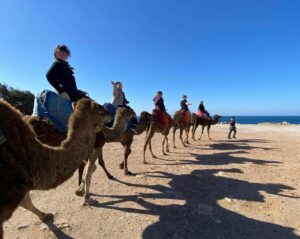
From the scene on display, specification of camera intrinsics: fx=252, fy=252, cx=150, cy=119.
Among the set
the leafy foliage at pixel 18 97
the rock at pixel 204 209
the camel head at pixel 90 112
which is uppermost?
the leafy foliage at pixel 18 97

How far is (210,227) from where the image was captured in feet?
14.7

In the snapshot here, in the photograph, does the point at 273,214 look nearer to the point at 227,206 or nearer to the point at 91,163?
the point at 227,206

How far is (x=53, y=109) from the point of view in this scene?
182 inches

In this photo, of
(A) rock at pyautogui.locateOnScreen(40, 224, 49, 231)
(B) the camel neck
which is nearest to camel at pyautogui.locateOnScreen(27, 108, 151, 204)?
(B) the camel neck

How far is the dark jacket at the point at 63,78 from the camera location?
4844 millimetres

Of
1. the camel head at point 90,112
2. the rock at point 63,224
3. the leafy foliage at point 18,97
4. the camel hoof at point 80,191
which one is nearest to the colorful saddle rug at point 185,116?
the camel hoof at point 80,191

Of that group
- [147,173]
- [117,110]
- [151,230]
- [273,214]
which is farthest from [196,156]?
[151,230]

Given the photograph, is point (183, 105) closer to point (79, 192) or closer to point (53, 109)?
point (79, 192)

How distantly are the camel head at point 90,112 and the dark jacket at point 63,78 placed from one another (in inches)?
29.5

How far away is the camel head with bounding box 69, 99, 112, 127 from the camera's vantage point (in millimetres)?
4168

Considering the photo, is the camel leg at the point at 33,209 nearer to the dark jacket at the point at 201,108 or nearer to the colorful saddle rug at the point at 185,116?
the colorful saddle rug at the point at 185,116

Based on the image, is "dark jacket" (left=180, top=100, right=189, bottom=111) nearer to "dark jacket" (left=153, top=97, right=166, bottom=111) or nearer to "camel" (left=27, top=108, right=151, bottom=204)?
"dark jacket" (left=153, top=97, right=166, bottom=111)

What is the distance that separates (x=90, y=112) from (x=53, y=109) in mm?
801

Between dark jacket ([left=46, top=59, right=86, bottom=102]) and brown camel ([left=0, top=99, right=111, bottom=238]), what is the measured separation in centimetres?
138
